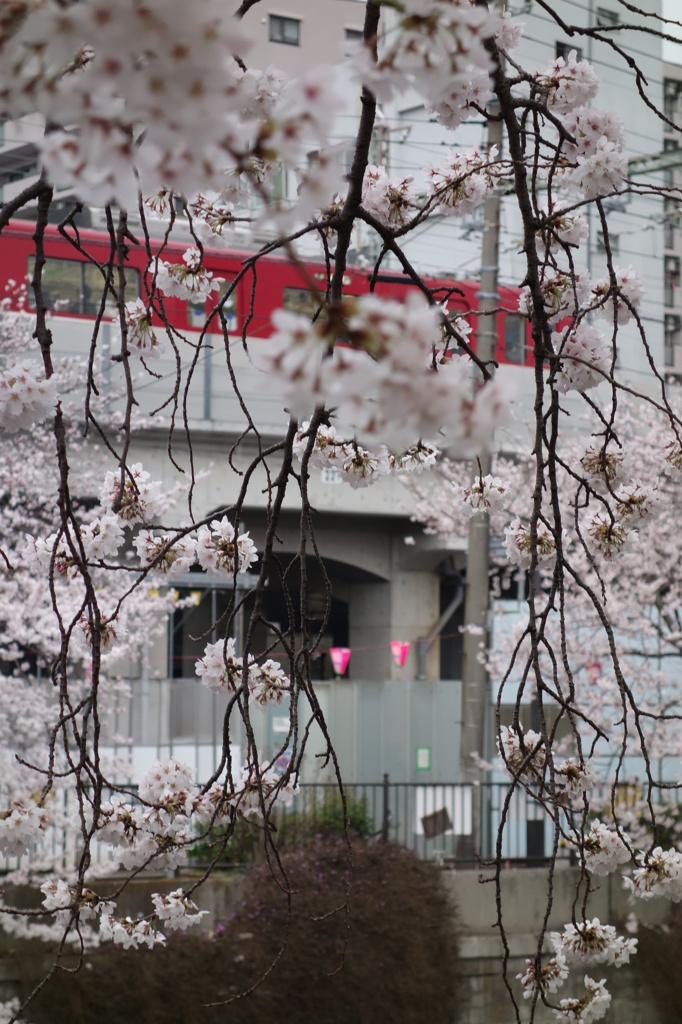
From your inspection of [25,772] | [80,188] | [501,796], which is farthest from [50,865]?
[80,188]

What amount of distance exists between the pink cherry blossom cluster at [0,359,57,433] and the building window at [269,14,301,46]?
20151mm

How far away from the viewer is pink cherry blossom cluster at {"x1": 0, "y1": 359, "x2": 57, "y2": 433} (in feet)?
5.00

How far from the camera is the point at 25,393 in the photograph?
153cm

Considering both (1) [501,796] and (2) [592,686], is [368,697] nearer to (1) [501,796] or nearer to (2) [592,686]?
(2) [592,686]

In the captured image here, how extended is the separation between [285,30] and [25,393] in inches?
804

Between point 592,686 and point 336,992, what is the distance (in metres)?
5.70

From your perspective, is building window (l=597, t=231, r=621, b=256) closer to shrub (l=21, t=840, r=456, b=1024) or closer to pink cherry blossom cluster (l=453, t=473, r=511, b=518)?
pink cherry blossom cluster (l=453, t=473, r=511, b=518)

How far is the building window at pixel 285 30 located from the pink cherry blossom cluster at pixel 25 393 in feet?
66.1

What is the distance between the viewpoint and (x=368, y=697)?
1181cm

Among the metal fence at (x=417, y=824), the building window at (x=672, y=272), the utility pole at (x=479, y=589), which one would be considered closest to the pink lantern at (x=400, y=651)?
the metal fence at (x=417, y=824)

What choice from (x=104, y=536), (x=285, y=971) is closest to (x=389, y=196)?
(x=104, y=536)

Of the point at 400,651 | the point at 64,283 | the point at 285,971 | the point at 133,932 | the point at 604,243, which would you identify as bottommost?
the point at 285,971

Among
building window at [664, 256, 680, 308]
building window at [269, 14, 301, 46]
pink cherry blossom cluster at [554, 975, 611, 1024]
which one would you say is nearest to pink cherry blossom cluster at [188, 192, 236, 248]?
pink cherry blossom cluster at [554, 975, 611, 1024]

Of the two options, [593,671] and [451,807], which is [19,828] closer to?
[451,807]
